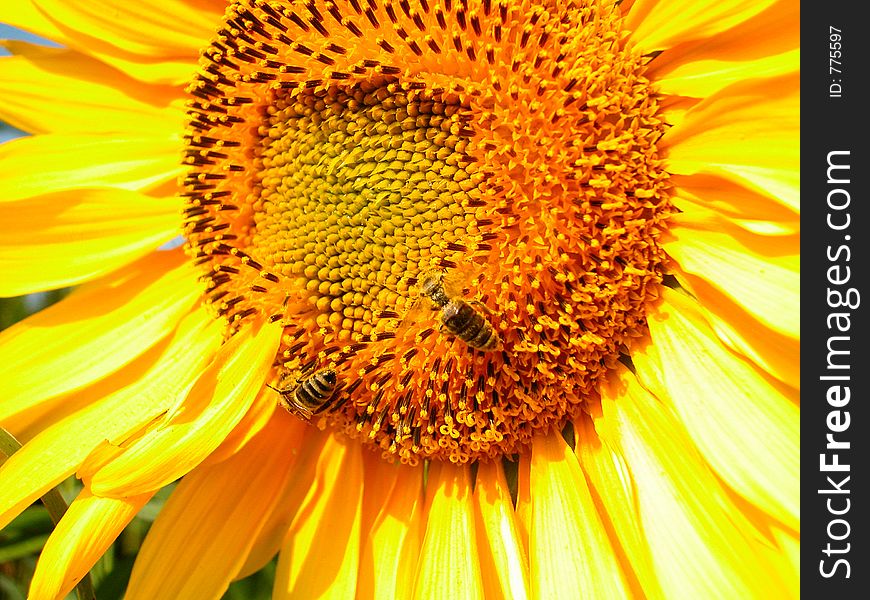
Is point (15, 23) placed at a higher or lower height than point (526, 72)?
higher

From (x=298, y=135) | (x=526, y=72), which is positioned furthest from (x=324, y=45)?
(x=526, y=72)

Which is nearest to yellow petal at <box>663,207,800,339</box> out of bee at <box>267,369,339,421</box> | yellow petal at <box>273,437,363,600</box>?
bee at <box>267,369,339,421</box>

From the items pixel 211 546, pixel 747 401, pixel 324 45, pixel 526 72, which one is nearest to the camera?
pixel 747 401

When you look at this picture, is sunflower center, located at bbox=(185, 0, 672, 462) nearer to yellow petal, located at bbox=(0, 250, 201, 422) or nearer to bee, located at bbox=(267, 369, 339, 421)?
bee, located at bbox=(267, 369, 339, 421)

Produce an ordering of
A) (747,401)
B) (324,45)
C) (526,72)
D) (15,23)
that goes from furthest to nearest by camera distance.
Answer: (15,23), (324,45), (526,72), (747,401)

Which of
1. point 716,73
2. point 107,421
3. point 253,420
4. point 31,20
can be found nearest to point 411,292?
point 253,420

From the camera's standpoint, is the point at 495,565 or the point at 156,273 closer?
the point at 495,565
